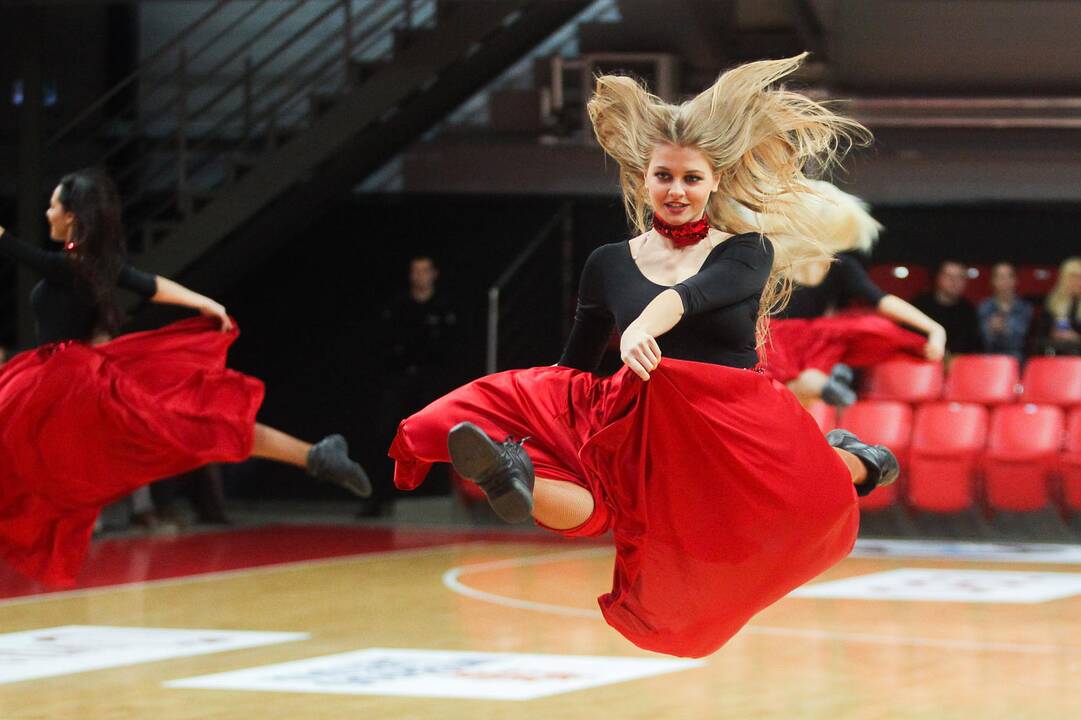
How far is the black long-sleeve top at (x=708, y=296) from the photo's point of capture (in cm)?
385

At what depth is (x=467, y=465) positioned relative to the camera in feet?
11.8

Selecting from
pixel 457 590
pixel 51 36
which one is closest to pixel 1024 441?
pixel 457 590

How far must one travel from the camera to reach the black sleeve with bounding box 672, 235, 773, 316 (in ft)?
12.3

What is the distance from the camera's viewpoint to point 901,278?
11.8 metres

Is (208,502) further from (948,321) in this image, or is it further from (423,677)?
(423,677)

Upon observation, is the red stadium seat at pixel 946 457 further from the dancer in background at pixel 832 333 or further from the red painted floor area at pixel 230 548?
the red painted floor area at pixel 230 548

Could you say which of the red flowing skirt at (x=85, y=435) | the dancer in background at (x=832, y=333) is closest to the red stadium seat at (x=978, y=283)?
the dancer in background at (x=832, y=333)

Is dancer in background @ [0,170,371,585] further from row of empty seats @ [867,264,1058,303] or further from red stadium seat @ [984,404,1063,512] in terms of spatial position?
row of empty seats @ [867,264,1058,303]

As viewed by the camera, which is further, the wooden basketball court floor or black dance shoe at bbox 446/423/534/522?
the wooden basketball court floor

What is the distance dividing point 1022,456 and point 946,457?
0.44 metres

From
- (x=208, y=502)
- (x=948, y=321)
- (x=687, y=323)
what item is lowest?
(x=208, y=502)

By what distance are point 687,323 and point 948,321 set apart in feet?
23.8

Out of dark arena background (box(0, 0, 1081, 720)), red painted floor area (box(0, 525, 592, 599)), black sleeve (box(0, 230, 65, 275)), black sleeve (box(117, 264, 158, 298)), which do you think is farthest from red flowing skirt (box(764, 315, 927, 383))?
black sleeve (box(0, 230, 65, 275))

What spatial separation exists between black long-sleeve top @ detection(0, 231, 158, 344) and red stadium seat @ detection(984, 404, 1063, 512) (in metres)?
5.62
